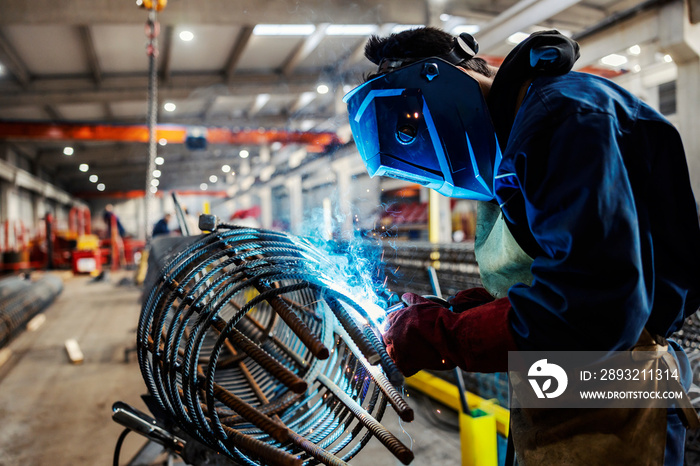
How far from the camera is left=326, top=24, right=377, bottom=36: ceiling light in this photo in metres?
5.98

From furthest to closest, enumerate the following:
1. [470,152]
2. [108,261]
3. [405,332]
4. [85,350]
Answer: [108,261] → [85,350] → [470,152] → [405,332]

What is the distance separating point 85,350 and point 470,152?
17.4ft

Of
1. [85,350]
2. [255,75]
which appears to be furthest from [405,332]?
[255,75]

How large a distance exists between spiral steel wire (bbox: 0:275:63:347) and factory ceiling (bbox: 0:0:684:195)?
339 centimetres

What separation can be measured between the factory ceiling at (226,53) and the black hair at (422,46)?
19.6 inches

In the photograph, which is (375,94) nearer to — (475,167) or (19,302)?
(475,167)

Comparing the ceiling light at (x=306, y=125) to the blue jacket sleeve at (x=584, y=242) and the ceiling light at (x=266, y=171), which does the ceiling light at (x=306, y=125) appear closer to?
the ceiling light at (x=266, y=171)

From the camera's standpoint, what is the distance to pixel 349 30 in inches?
263

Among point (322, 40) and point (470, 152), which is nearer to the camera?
point (470, 152)

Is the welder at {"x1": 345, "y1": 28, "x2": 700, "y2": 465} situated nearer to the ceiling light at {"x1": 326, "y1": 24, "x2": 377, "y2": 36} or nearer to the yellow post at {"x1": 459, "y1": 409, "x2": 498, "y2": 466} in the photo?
the yellow post at {"x1": 459, "y1": 409, "x2": 498, "y2": 466}

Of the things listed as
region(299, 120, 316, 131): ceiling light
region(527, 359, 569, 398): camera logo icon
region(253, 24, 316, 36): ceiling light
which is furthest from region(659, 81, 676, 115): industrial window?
region(527, 359, 569, 398): camera logo icon

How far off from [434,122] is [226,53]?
9014mm

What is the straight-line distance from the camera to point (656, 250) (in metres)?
0.89

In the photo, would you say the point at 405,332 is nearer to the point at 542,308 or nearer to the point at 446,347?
the point at 446,347
